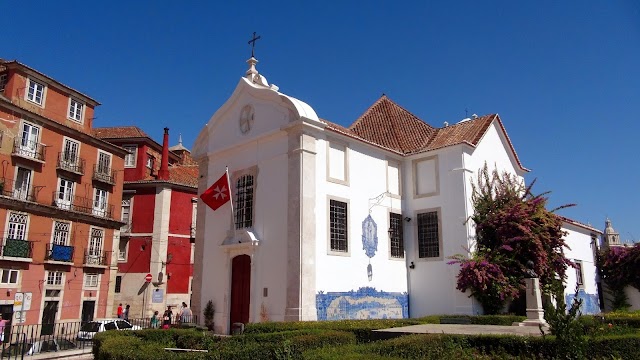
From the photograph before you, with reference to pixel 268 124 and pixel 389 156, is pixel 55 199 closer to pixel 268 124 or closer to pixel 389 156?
pixel 268 124

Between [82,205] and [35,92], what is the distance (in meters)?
7.09

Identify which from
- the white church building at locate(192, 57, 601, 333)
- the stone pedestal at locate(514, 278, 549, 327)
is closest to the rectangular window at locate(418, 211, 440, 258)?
the white church building at locate(192, 57, 601, 333)

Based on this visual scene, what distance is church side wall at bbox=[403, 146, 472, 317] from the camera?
20.6 metres

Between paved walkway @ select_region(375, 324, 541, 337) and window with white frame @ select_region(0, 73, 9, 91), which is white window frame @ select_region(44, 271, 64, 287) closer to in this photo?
window with white frame @ select_region(0, 73, 9, 91)

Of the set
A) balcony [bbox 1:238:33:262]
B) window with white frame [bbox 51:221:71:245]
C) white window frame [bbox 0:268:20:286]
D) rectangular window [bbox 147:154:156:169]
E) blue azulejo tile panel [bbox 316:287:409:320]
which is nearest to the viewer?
blue azulejo tile panel [bbox 316:287:409:320]

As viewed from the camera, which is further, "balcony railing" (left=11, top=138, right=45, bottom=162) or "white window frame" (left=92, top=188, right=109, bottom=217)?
"white window frame" (left=92, top=188, right=109, bottom=217)

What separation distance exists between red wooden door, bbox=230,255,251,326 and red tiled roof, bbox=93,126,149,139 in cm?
2308

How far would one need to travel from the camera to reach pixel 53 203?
92.5 ft

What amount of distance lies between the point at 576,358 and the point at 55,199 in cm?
2798

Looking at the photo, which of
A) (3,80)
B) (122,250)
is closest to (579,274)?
(122,250)

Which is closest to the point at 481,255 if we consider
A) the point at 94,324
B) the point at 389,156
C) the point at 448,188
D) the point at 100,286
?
the point at 448,188

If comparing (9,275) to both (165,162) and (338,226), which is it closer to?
(165,162)

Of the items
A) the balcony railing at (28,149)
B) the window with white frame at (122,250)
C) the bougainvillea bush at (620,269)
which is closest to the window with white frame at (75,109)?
the balcony railing at (28,149)

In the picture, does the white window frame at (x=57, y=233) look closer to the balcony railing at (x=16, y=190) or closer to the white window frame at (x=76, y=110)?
the balcony railing at (x=16, y=190)
